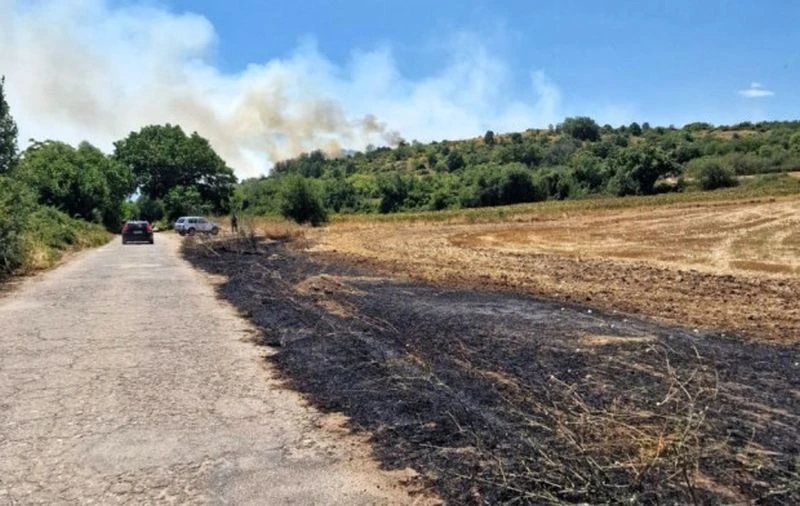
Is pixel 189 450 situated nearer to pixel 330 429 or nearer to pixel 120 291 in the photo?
pixel 330 429

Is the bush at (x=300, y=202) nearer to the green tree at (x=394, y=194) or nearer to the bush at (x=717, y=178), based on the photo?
the bush at (x=717, y=178)

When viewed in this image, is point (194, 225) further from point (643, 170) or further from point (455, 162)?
point (455, 162)

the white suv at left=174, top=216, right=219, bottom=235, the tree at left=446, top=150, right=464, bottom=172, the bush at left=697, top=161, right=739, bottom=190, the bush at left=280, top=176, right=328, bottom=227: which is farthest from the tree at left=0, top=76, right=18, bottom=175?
the tree at left=446, top=150, right=464, bottom=172

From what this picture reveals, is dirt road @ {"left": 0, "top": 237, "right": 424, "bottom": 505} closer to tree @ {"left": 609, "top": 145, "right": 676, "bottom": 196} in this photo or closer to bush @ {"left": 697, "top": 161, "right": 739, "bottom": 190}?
bush @ {"left": 697, "top": 161, "right": 739, "bottom": 190}

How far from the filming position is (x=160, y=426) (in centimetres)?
555

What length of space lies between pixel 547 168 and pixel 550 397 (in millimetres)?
110007

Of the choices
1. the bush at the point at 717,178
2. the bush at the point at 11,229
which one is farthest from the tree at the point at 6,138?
the bush at the point at 717,178

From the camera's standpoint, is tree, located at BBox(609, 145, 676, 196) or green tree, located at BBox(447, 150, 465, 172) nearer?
tree, located at BBox(609, 145, 676, 196)

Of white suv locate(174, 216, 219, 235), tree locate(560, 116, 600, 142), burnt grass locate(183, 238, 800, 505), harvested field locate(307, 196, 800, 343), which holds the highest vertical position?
tree locate(560, 116, 600, 142)

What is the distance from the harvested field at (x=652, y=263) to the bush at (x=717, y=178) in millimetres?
30033

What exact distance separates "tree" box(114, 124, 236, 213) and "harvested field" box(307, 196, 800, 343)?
2611 inches

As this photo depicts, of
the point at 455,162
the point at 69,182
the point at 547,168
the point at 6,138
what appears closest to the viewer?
the point at 6,138

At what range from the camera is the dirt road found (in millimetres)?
4305

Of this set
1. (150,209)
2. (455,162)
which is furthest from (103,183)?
(455,162)
